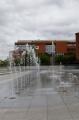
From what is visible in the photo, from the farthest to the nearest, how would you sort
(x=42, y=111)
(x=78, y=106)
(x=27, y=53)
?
1. (x=27, y=53)
2. (x=78, y=106)
3. (x=42, y=111)

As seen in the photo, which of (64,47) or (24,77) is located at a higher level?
(64,47)

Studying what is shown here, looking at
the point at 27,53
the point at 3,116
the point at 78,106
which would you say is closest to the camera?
the point at 3,116

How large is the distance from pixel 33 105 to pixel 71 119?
11.1ft

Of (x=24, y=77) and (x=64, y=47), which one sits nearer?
(x=24, y=77)

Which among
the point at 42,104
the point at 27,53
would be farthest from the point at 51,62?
the point at 42,104

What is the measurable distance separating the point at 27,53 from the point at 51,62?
1725 inches

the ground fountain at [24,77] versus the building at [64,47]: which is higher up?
the building at [64,47]

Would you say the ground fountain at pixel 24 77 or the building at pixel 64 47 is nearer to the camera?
the ground fountain at pixel 24 77

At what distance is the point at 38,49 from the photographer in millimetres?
157000

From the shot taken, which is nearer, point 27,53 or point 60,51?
point 27,53

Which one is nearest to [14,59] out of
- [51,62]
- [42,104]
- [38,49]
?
[51,62]

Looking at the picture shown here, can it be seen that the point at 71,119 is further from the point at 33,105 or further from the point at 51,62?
the point at 51,62

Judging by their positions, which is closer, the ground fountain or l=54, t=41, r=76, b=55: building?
the ground fountain

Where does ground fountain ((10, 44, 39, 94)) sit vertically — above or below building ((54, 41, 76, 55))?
below
